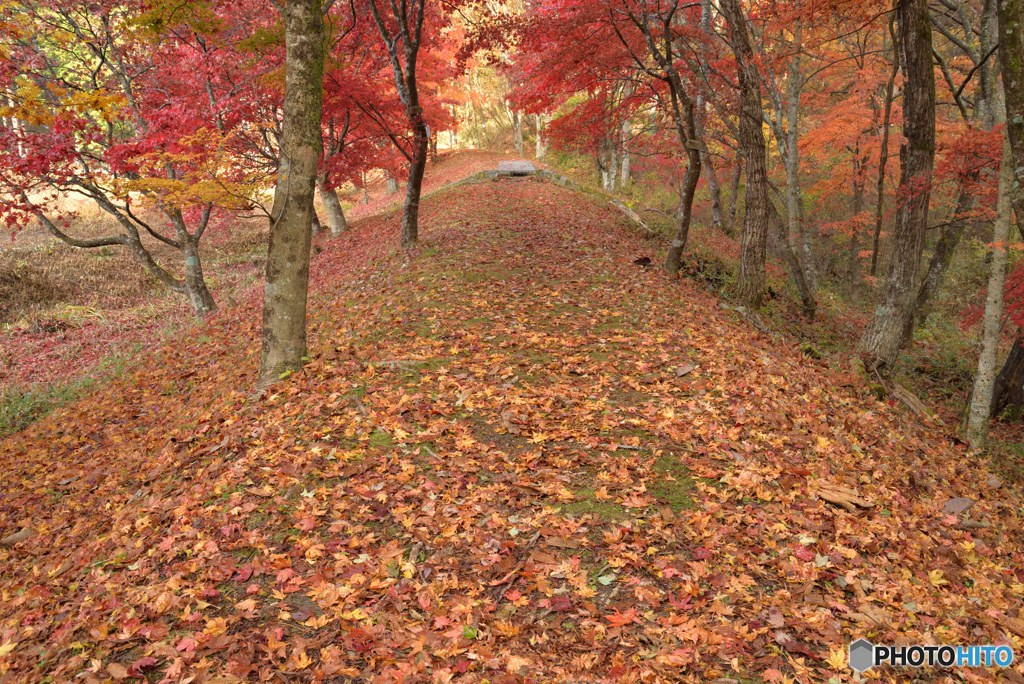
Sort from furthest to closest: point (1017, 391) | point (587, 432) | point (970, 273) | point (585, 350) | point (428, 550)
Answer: point (970, 273), point (1017, 391), point (585, 350), point (587, 432), point (428, 550)

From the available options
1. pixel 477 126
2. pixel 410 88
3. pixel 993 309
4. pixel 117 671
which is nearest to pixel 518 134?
pixel 477 126

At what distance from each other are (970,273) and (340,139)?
75.5 feet

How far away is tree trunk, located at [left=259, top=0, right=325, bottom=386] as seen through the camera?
6414mm

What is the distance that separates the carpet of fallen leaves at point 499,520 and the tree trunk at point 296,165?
118 cm

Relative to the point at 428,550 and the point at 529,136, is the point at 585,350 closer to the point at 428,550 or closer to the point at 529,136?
the point at 428,550

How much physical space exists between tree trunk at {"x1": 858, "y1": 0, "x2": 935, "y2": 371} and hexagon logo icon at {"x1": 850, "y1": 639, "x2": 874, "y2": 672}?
6.16 metres

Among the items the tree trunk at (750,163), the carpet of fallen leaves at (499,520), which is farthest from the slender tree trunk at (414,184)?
the tree trunk at (750,163)

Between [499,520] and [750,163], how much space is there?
9.62 meters

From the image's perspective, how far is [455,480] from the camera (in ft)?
17.8

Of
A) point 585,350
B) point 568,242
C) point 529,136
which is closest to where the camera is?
point 585,350

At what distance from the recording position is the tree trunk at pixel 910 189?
819cm

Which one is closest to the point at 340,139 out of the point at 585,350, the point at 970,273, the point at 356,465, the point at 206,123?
the point at 206,123

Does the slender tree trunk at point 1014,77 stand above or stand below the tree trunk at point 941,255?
above

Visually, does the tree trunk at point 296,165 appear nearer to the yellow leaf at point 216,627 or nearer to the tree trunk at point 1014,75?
the yellow leaf at point 216,627
